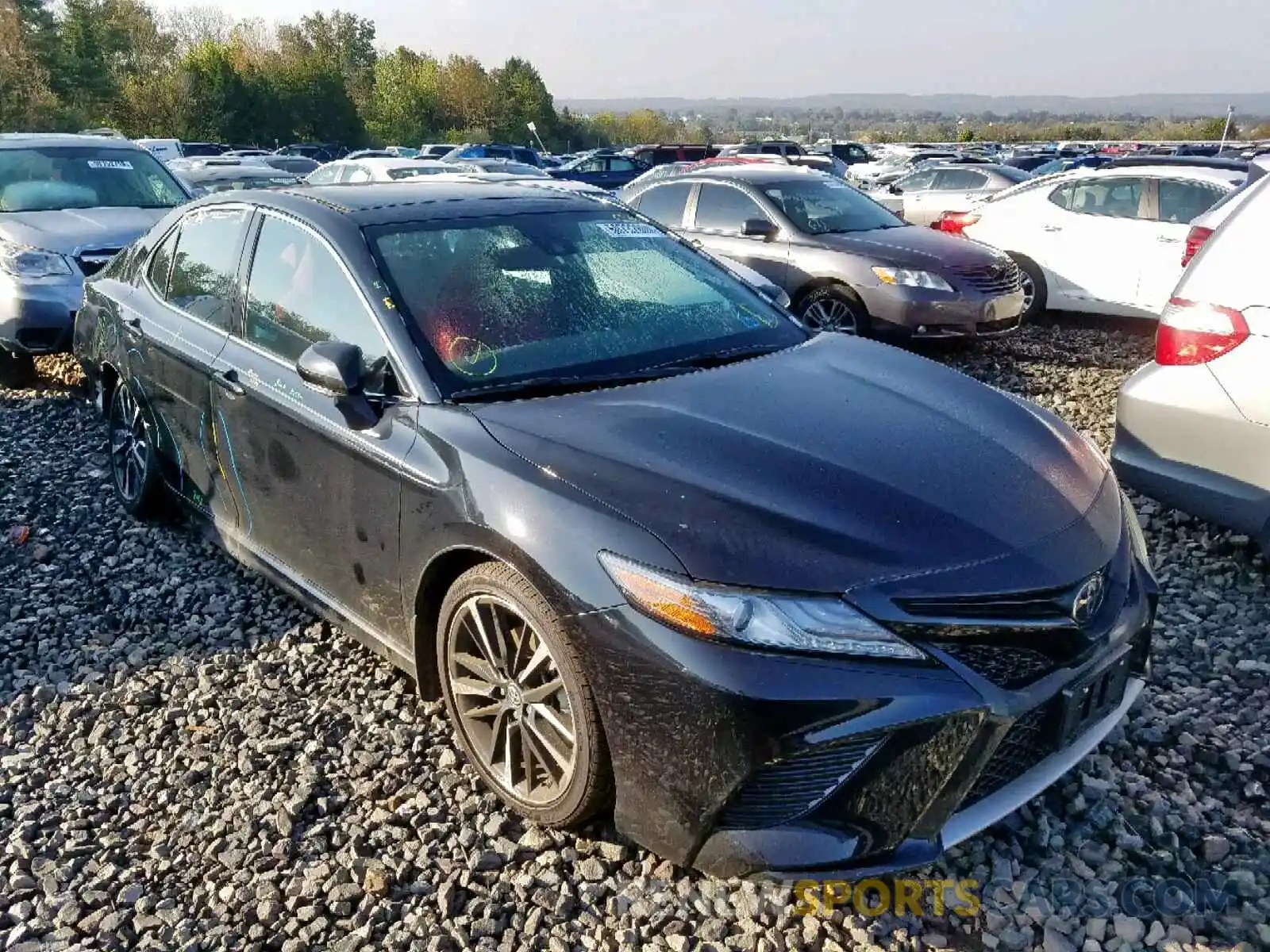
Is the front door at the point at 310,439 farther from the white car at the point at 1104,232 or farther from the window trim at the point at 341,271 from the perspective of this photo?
the white car at the point at 1104,232

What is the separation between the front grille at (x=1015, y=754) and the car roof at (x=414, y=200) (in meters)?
2.42

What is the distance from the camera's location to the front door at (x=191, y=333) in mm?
3906

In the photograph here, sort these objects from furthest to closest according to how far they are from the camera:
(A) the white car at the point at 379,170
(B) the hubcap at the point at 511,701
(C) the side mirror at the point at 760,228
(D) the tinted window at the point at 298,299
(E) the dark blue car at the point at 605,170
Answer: (E) the dark blue car at the point at 605,170 → (A) the white car at the point at 379,170 → (C) the side mirror at the point at 760,228 → (D) the tinted window at the point at 298,299 → (B) the hubcap at the point at 511,701

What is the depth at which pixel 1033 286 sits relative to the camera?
965cm

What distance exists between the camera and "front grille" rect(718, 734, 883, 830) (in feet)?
7.15

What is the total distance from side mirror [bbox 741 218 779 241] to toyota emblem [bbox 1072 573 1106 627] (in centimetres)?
603

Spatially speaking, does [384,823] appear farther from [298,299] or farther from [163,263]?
[163,263]

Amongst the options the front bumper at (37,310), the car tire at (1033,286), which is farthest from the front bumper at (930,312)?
the front bumper at (37,310)

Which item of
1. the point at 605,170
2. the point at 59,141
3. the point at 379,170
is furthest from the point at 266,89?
the point at 59,141

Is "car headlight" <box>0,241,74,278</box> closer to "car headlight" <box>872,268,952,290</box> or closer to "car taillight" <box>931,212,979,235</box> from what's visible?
"car headlight" <box>872,268,952,290</box>

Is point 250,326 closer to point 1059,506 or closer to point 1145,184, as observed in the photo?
point 1059,506

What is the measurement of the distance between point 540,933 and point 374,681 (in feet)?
4.32

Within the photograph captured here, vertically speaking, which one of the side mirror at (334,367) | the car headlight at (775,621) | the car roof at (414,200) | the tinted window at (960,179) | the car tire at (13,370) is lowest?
the car tire at (13,370)

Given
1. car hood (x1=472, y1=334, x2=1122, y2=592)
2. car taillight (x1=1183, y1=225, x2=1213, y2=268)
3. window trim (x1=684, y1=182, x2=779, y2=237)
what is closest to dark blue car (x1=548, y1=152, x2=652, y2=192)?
window trim (x1=684, y1=182, x2=779, y2=237)
